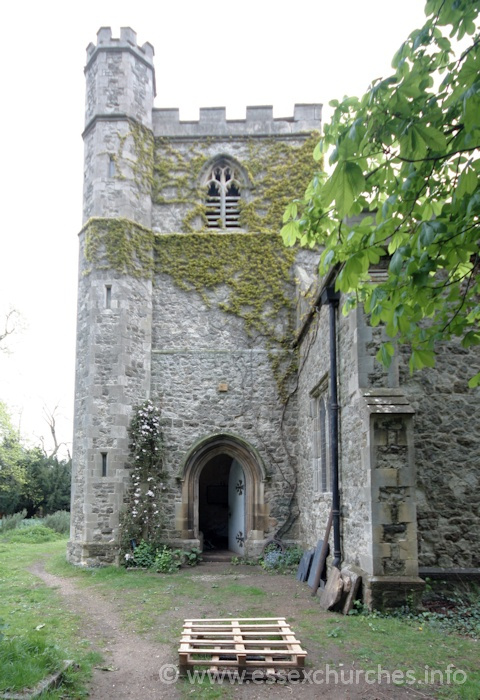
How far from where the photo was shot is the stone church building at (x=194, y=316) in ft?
44.7

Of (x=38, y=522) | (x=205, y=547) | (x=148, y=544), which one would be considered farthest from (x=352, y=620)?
(x=38, y=522)

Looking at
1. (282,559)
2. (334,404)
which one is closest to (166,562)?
(282,559)

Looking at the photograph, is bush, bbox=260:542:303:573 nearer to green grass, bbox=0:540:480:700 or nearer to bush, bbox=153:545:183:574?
green grass, bbox=0:540:480:700

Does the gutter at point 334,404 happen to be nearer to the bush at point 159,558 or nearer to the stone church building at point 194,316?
the stone church building at point 194,316

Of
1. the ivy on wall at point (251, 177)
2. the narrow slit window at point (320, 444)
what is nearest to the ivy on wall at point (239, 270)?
the ivy on wall at point (251, 177)

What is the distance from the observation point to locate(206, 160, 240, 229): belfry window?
16188mm

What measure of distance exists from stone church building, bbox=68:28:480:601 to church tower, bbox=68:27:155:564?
0.04 m

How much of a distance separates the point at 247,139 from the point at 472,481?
11.7m

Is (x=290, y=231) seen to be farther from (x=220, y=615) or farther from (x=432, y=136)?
(x=220, y=615)

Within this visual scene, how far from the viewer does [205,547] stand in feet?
54.1

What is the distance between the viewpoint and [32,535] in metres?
20.1

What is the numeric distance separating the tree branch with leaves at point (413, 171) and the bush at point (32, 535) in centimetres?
1806

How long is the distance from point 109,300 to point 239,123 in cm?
640

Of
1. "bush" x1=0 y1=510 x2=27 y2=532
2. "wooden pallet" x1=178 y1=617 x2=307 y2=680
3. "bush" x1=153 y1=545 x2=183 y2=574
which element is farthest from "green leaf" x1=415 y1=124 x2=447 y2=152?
"bush" x1=0 y1=510 x2=27 y2=532
